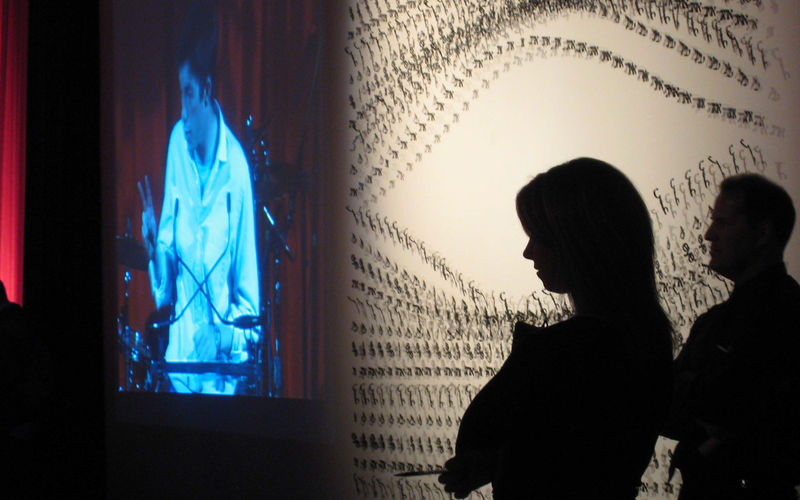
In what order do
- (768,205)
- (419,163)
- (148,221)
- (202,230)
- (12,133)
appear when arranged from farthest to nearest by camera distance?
(12,133) → (148,221) → (202,230) → (419,163) → (768,205)

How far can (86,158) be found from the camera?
415cm

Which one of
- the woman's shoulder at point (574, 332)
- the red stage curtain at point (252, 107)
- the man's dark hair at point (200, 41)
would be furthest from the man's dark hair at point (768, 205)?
the man's dark hair at point (200, 41)

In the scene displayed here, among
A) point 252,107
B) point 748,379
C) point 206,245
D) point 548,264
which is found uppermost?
point 252,107

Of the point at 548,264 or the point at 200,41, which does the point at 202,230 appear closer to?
the point at 200,41

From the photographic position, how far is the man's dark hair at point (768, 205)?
171cm

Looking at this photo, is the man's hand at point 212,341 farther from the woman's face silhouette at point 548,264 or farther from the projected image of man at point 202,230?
the woman's face silhouette at point 548,264

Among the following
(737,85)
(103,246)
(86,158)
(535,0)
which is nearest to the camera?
(737,85)

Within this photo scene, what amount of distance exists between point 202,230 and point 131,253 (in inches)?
21.4

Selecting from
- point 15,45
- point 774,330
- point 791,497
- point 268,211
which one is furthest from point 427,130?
point 15,45

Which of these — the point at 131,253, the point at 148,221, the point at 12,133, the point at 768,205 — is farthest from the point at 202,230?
the point at 768,205

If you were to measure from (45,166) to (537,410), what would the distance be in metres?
3.89

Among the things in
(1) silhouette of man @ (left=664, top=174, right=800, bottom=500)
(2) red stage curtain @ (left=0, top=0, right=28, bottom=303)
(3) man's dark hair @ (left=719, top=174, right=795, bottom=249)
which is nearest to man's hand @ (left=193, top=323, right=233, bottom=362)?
(2) red stage curtain @ (left=0, top=0, right=28, bottom=303)

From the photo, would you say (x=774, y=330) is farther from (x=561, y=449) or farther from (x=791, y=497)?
(x=561, y=449)

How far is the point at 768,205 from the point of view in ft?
5.62
